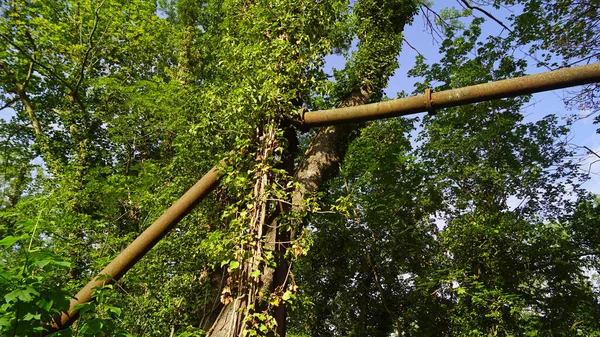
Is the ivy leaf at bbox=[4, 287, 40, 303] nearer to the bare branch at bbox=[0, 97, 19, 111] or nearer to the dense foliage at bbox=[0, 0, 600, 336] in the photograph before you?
the dense foliage at bbox=[0, 0, 600, 336]

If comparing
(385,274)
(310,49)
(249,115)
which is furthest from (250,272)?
(385,274)

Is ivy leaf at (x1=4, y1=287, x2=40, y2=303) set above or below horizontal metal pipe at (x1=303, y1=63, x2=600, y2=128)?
below

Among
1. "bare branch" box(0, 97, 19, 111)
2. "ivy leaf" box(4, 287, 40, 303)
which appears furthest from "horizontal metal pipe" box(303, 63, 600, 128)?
"bare branch" box(0, 97, 19, 111)

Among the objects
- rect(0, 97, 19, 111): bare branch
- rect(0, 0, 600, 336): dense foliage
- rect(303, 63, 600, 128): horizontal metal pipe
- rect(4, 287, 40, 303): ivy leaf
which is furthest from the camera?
rect(0, 97, 19, 111): bare branch

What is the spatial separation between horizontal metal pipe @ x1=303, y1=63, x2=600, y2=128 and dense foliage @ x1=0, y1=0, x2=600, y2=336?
802 mm

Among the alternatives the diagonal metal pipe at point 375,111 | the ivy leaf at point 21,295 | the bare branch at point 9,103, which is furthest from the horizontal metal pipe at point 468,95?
the bare branch at point 9,103

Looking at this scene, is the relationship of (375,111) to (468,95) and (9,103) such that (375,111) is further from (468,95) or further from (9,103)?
(9,103)

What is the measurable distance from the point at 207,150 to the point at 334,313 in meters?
7.25

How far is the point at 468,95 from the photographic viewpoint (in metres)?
2.95

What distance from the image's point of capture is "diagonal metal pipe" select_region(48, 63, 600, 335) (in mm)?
2650

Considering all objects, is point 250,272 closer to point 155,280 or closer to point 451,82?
point 155,280

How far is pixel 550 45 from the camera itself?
9.23 m

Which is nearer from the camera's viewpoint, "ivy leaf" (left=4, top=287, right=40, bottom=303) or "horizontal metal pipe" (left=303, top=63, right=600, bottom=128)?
"ivy leaf" (left=4, top=287, right=40, bottom=303)

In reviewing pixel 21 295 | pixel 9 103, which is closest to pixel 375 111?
pixel 21 295
